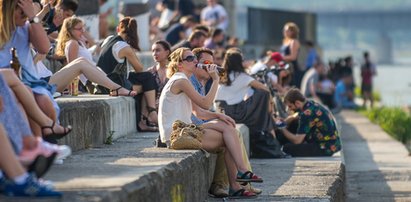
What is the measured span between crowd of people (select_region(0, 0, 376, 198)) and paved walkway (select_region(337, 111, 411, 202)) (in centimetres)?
80

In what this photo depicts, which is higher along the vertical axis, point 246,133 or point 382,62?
point 246,133

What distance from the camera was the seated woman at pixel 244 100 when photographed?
1645 centimetres

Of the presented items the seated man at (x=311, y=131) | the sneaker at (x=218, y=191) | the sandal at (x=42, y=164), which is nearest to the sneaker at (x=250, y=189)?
the sneaker at (x=218, y=191)

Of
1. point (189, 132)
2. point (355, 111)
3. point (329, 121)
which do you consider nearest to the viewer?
point (189, 132)

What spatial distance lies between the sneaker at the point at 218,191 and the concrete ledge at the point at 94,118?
1087mm

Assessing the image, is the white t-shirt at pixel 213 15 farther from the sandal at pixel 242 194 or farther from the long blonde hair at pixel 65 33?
the sandal at pixel 242 194

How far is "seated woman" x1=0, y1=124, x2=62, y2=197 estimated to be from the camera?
8273mm

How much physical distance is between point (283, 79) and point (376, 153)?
246cm

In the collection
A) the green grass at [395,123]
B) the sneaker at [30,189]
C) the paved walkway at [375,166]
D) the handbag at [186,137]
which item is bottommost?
the green grass at [395,123]

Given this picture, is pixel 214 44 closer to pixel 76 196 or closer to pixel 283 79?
pixel 283 79

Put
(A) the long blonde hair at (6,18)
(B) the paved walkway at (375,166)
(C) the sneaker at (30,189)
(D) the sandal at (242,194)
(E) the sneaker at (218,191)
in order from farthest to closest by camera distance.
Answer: (B) the paved walkway at (375,166), (E) the sneaker at (218,191), (D) the sandal at (242,194), (A) the long blonde hair at (6,18), (C) the sneaker at (30,189)

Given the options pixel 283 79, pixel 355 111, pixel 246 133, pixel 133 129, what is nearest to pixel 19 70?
pixel 133 129

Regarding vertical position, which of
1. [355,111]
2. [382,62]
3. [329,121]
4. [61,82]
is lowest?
[382,62]

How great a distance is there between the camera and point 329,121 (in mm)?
17016
